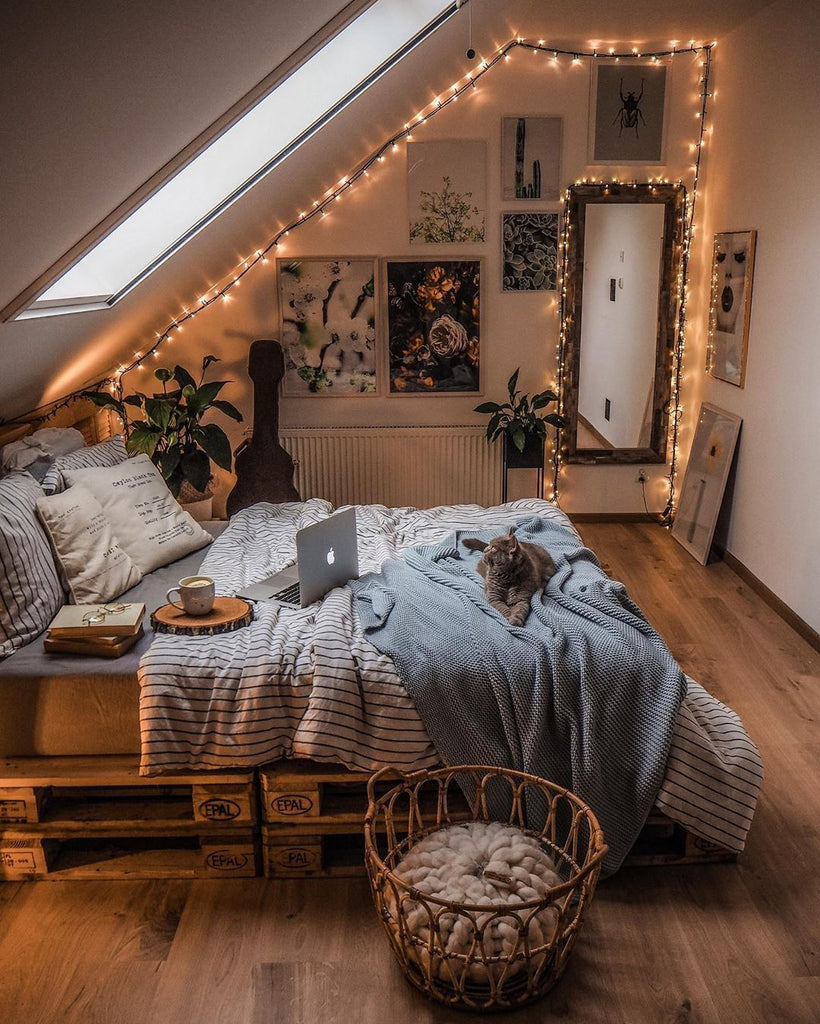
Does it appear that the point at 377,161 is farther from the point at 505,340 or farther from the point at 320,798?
the point at 320,798

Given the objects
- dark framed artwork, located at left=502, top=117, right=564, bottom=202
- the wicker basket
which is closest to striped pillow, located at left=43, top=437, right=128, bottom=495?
the wicker basket

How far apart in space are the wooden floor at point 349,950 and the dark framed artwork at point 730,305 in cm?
259

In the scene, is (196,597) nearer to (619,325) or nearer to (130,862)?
(130,862)

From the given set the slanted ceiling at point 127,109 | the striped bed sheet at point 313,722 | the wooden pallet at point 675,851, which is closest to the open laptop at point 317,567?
the striped bed sheet at point 313,722

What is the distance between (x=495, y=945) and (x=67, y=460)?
222 centimetres

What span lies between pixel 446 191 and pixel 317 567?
3.03 m

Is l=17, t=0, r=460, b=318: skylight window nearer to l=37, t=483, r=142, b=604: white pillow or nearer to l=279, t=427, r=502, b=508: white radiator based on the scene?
l=37, t=483, r=142, b=604: white pillow

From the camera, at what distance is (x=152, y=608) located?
9.34 ft

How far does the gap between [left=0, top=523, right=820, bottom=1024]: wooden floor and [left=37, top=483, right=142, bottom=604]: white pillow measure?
863 mm

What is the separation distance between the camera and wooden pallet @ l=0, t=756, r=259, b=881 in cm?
236

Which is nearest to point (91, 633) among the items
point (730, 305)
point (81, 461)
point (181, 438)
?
point (81, 461)

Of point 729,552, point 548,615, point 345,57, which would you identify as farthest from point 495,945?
point 729,552

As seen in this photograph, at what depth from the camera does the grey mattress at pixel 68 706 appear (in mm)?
2385

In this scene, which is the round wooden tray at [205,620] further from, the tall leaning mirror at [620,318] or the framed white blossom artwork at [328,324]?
the tall leaning mirror at [620,318]
